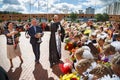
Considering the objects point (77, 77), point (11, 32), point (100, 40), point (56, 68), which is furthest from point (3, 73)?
point (11, 32)

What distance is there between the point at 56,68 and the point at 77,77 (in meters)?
4.18

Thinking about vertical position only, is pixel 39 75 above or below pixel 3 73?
below

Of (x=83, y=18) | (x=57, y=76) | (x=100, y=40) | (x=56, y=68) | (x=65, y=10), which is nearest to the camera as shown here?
(x=100, y=40)

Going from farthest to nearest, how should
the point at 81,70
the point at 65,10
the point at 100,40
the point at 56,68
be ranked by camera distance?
the point at 65,10, the point at 56,68, the point at 100,40, the point at 81,70

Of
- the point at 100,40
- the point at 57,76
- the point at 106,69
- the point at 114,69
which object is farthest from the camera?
the point at 57,76

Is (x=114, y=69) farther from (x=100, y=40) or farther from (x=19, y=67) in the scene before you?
(x=19, y=67)

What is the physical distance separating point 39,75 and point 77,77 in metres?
3.47

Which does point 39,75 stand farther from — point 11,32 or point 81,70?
point 81,70

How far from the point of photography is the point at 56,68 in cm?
959

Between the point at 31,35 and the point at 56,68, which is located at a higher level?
the point at 31,35

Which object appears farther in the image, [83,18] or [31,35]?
[83,18]

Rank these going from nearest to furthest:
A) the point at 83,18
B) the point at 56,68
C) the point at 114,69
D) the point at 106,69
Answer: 1. the point at 114,69
2. the point at 106,69
3. the point at 56,68
4. the point at 83,18

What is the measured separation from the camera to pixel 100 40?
788cm

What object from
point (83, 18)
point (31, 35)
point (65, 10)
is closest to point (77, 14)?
point (83, 18)
